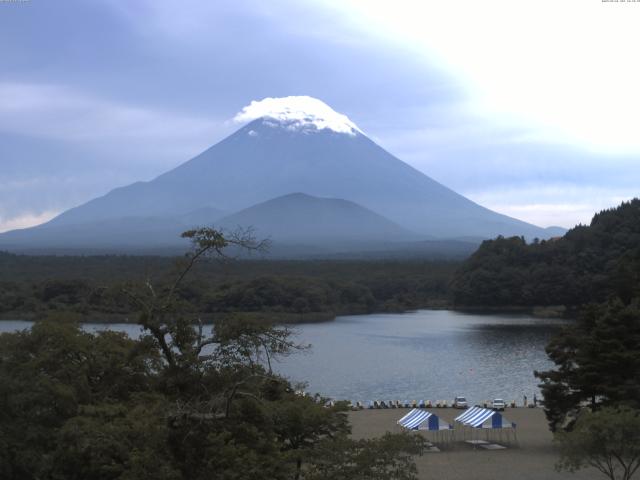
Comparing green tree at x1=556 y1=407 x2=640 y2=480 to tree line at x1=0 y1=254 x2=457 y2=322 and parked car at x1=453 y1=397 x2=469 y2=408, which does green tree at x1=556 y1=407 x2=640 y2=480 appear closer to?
parked car at x1=453 y1=397 x2=469 y2=408

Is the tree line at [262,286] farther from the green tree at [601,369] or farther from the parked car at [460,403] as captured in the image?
the green tree at [601,369]

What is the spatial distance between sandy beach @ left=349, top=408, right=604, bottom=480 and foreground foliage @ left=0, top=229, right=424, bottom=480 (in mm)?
5131

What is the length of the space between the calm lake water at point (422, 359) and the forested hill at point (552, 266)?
20.6 feet

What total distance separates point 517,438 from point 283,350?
37.4 feet

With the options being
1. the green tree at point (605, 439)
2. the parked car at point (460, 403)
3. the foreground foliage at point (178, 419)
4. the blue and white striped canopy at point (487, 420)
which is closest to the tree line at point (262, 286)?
the parked car at point (460, 403)

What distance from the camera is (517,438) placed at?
17.3 metres

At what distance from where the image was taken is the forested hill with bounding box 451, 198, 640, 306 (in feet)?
169

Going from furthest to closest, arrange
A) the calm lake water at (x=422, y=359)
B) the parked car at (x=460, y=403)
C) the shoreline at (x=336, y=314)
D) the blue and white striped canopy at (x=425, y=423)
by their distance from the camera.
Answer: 1. the shoreline at (x=336, y=314)
2. the calm lake water at (x=422, y=359)
3. the parked car at (x=460, y=403)
4. the blue and white striped canopy at (x=425, y=423)

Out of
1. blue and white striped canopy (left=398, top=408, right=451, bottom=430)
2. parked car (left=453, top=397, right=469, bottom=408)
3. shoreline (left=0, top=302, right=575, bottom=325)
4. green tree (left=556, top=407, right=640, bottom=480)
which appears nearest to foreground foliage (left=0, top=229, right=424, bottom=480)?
green tree (left=556, top=407, right=640, bottom=480)

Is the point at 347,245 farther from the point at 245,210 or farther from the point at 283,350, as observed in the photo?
the point at 283,350

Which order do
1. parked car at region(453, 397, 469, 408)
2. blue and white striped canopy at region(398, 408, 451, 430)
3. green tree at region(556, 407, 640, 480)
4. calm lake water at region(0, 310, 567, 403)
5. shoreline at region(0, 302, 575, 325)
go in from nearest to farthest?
green tree at region(556, 407, 640, 480) < blue and white striped canopy at region(398, 408, 451, 430) < parked car at region(453, 397, 469, 408) < calm lake water at region(0, 310, 567, 403) < shoreline at region(0, 302, 575, 325)

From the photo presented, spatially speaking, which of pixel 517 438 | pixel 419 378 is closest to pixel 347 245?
pixel 419 378

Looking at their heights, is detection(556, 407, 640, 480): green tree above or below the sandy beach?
above

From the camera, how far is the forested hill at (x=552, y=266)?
169 feet
